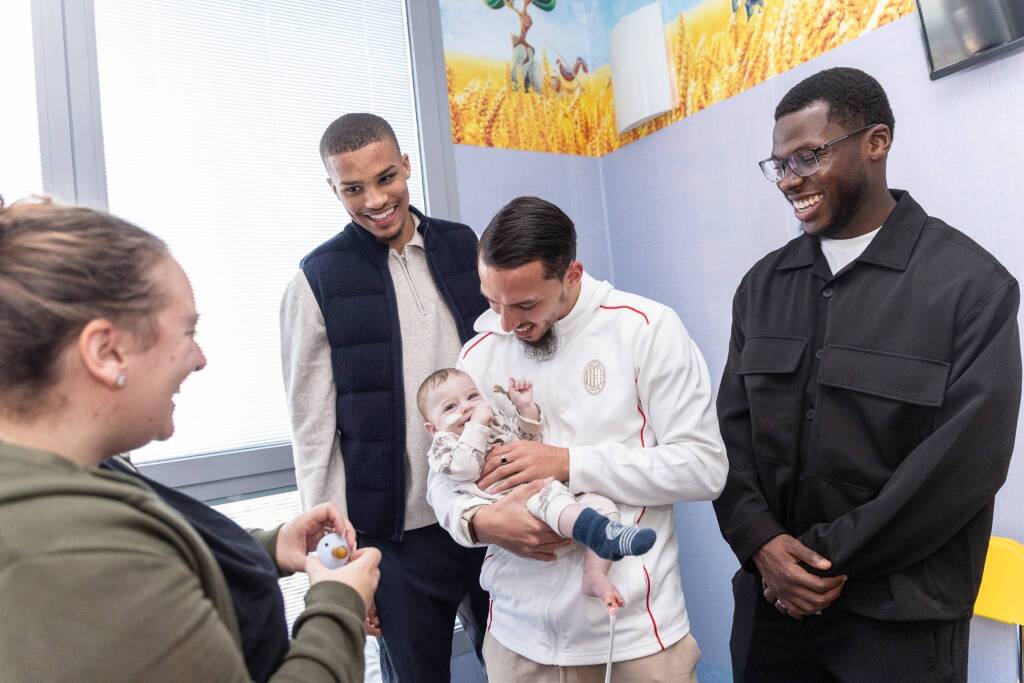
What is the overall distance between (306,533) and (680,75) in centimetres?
275

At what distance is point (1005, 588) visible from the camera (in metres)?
2.21

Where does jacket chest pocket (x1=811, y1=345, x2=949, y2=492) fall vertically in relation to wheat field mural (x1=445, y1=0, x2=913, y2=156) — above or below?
below

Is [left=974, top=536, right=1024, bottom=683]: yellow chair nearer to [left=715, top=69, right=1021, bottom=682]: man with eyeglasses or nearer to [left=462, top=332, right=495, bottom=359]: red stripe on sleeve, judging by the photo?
[left=715, top=69, right=1021, bottom=682]: man with eyeglasses

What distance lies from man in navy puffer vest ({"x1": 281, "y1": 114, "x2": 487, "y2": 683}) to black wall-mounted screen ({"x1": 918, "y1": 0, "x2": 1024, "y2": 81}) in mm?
1650

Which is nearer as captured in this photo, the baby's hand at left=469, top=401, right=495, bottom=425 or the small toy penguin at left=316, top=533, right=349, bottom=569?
the small toy penguin at left=316, top=533, right=349, bottom=569

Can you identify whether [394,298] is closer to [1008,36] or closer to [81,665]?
[81,665]

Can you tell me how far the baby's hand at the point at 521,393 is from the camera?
69.2 inches

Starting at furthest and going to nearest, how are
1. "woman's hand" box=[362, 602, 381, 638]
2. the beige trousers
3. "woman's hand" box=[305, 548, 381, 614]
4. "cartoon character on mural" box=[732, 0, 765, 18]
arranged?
"cartoon character on mural" box=[732, 0, 765, 18], "woman's hand" box=[362, 602, 381, 638], the beige trousers, "woman's hand" box=[305, 548, 381, 614]

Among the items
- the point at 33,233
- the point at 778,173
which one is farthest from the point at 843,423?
the point at 33,233

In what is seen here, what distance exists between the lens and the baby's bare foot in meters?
1.50

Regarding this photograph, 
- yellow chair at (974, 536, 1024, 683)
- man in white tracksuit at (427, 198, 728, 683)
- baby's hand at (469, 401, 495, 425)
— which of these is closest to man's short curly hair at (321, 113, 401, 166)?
man in white tracksuit at (427, 198, 728, 683)

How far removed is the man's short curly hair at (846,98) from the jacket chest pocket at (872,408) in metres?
0.57

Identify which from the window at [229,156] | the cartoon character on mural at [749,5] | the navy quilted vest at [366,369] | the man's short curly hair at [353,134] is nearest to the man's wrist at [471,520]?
the navy quilted vest at [366,369]

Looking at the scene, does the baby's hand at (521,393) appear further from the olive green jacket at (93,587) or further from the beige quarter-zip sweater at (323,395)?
the olive green jacket at (93,587)
